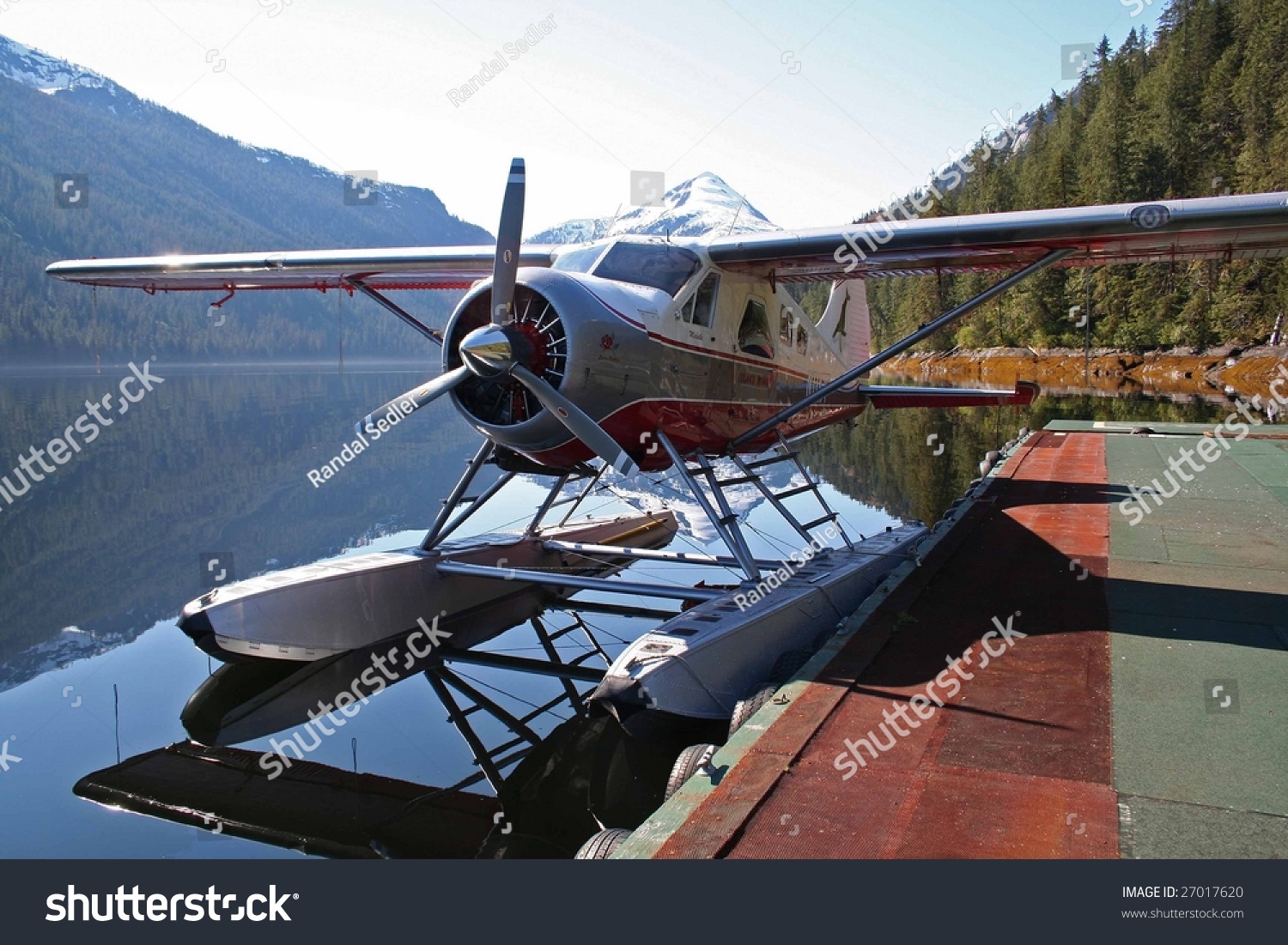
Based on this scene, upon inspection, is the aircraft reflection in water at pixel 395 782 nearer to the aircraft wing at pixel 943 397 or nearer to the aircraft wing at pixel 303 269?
the aircraft wing at pixel 303 269

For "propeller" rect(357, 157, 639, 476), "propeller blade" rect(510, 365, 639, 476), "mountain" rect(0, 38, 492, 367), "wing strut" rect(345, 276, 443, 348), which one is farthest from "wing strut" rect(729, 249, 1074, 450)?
"mountain" rect(0, 38, 492, 367)

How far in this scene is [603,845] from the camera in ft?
12.1

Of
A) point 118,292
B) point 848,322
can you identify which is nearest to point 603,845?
point 848,322

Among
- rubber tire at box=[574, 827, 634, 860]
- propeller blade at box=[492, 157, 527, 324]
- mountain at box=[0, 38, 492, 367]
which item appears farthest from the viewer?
mountain at box=[0, 38, 492, 367]

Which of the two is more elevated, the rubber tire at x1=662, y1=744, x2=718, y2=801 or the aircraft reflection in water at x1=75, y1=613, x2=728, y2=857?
the rubber tire at x1=662, y1=744, x2=718, y2=801

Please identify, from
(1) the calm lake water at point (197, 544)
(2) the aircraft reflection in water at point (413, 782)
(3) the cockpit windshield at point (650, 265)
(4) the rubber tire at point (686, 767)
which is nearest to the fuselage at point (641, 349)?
(3) the cockpit windshield at point (650, 265)

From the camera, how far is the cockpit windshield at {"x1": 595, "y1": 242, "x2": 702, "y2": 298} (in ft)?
26.0

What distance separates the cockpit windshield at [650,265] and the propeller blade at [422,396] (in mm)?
1686

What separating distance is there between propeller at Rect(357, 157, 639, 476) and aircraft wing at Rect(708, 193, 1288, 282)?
236cm

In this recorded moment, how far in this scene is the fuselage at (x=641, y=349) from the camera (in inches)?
273

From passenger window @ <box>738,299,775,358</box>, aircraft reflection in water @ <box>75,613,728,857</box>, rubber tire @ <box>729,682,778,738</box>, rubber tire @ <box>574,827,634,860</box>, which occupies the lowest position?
aircraft reflection in water @ <box>75,613,728,857</box>

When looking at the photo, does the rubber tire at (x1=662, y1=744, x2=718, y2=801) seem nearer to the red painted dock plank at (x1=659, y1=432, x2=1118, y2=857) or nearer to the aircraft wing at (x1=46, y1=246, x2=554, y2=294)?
the red painted dock plank at (x1=659, y1=432, x2=1118, y2=857)

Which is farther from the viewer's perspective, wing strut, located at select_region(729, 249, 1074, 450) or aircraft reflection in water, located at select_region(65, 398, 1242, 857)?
wing strut, located at select_region(729, 249, 1074, 450)
